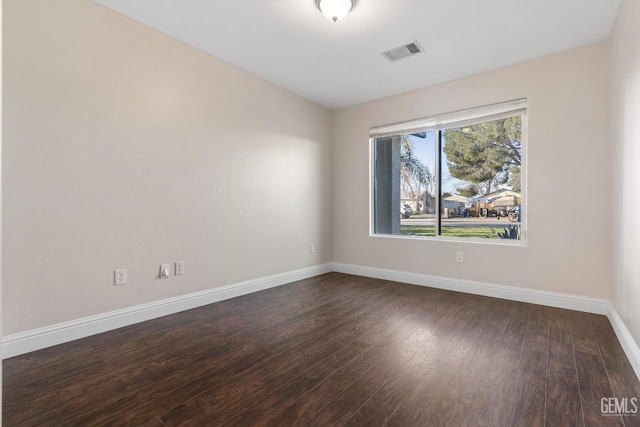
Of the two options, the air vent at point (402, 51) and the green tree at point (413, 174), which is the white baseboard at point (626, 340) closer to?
the green tree at point (413, 174)

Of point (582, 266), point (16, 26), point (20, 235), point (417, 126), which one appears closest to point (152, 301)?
point (20, 235)

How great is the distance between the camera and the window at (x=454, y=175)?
3.47m

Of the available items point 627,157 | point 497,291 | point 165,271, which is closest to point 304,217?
point 165,271

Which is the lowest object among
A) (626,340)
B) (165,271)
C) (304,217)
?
(626,340)

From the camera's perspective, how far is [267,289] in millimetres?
3801

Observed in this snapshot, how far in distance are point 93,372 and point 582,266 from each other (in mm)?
4078

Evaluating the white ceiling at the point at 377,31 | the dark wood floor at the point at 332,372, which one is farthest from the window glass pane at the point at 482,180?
the dark wood floor at the point at 332,372

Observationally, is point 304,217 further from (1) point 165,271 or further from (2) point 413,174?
(1) point 165,271

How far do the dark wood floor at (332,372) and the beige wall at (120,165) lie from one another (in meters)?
0.46

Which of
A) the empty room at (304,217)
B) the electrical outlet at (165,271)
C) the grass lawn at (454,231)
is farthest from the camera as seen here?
the grass lawn at (454,231)

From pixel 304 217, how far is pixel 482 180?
2279mm

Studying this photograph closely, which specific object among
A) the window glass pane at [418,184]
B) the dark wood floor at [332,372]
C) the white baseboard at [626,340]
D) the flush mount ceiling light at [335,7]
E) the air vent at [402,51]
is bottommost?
the dark wood floor at [332,372]

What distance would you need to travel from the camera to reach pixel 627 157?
2.24 m

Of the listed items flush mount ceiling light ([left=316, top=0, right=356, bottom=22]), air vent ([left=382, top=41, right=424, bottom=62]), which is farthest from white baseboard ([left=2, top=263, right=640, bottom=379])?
flush mount ceiling light ([left=316, top=0, right=356, bottom=22])
